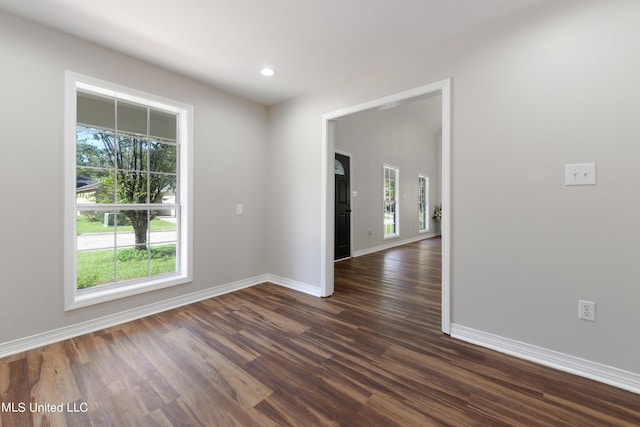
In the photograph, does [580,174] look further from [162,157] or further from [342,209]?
[342,209]

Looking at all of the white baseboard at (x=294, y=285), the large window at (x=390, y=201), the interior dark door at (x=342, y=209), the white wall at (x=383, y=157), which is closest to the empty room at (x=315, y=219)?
the white baseboard at (x=294, y=285)

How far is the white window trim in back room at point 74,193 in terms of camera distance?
7.25 ft

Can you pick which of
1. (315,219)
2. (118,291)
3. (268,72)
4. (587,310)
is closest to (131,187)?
(118,291)

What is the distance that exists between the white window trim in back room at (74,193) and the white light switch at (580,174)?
334 cm

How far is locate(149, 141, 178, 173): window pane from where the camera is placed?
112 inches

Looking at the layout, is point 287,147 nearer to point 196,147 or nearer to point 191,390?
point 196,147

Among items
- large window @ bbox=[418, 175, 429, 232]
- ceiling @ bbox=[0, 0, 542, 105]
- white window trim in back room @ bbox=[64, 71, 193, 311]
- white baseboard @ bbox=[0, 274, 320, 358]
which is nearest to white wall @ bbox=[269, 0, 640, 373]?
ceiling @ bbox=[0, 0, 542, 105]

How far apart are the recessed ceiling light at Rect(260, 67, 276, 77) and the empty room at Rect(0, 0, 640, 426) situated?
26 millimetres

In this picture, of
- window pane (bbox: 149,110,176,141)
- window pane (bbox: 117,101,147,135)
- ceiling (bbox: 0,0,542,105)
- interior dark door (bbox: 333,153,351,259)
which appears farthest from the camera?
interior dark door (bbox: 333,153,351,259)

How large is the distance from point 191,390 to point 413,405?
4.27 ft

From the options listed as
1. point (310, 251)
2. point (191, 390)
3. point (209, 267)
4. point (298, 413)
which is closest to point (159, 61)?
point (209, 267)

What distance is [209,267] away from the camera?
10.5ft

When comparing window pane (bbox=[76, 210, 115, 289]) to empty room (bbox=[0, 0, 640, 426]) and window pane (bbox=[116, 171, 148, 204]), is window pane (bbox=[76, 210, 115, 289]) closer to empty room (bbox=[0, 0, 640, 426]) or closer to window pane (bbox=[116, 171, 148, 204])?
empty room (bbox=[0, 0, 640, 426])

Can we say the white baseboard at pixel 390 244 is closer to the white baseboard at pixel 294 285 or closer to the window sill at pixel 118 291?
the white baseboard at pixel 294 285
